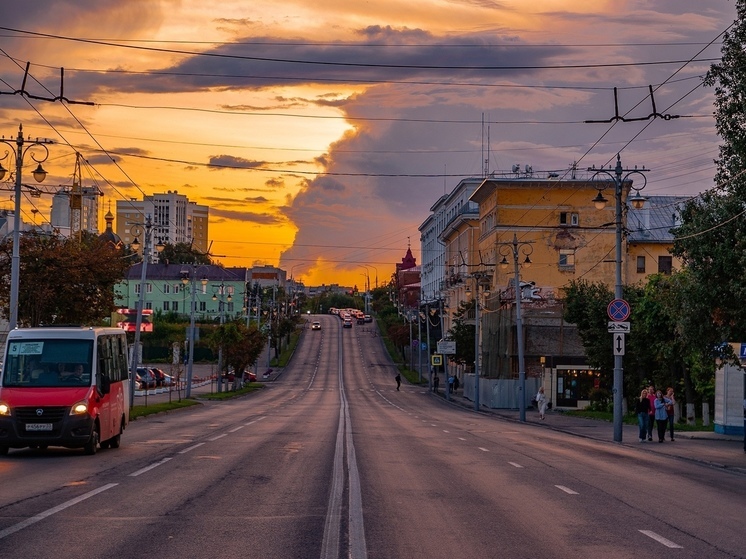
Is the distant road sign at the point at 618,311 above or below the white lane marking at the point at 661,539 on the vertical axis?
above

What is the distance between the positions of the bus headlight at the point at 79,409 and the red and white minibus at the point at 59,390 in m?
0.02

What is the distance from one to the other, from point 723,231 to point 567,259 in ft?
233

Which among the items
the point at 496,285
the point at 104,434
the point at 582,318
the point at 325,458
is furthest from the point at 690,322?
the point at 496,285

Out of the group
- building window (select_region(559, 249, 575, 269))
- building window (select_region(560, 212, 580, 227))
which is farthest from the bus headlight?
building window (select_region(559, 249, 575, 269))

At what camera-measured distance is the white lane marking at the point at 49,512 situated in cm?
1174

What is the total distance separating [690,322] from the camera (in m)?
29.1

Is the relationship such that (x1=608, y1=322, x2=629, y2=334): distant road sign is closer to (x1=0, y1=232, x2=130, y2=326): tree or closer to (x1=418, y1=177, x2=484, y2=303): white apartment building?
(x1=0, y1=232, x2=130, y2=326): tree

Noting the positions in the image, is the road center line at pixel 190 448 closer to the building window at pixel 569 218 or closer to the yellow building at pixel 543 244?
the yellow building at pixel 543 244

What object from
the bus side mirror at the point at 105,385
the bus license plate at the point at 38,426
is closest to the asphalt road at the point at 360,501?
the bus license plate at the point at 38,426

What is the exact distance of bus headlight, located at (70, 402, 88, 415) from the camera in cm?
2248

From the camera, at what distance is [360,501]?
49.5 ft

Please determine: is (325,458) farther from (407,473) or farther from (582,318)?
(582,318)

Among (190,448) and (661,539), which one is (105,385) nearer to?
(190,448)

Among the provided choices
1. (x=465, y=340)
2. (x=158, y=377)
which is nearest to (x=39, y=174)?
(x=158, y=377)
